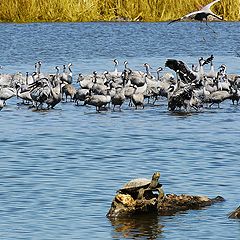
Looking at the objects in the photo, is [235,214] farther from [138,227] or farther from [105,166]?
[105,166]

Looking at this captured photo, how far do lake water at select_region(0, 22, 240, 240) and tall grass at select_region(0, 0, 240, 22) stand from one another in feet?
81.4

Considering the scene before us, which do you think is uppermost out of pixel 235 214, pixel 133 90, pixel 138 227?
pixel 133 90

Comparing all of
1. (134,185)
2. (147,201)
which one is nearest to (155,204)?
(147,201)

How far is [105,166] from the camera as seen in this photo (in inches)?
571

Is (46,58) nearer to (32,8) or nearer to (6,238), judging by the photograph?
(32,8)

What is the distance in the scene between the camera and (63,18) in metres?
49.2

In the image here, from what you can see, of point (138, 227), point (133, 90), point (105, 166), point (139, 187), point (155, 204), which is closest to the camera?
point (138, 227)

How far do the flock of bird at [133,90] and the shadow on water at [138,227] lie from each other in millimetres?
9781

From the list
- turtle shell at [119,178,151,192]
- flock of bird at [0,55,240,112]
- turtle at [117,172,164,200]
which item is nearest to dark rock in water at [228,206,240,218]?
turtle at [117,172,164,200]

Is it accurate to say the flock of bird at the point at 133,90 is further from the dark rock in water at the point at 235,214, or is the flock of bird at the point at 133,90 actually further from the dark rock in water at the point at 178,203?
the dark rock in water at the point at 235,214

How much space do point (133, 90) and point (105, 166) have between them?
25.1ft

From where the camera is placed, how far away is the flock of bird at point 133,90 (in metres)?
21.2

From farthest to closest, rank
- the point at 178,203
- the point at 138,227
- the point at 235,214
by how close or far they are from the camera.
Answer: the point at 178,203 → the point at 235,214 → the point at 138,227

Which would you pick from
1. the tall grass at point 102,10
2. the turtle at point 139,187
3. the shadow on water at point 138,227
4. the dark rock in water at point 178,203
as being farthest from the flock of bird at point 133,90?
the tall grass at point 102,10
